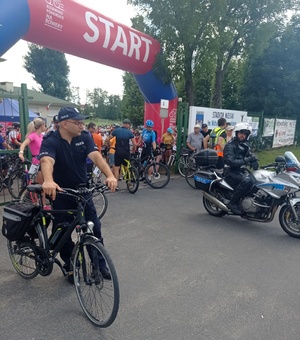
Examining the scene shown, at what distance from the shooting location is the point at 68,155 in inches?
116

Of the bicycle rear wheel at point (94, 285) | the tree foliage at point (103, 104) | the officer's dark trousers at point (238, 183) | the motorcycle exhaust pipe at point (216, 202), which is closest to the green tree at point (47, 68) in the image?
the tree foliage at point (103, 104)

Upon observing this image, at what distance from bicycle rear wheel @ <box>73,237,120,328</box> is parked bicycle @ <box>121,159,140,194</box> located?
14.7 ft

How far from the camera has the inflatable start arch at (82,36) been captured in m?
5.96

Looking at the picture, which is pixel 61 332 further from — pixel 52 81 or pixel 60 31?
pixel 52 81

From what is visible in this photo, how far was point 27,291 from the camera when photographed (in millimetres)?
3113

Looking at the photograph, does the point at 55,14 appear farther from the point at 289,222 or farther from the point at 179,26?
the point at 289,222

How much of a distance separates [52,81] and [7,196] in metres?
47.4

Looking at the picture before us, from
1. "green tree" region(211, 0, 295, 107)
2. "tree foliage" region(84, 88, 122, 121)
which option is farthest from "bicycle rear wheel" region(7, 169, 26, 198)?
"tree foliage" region(84, 88, 122, 121)

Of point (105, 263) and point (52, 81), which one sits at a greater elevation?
point (52, 81)

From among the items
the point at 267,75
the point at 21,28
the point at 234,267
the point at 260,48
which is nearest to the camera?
the point at 234,267

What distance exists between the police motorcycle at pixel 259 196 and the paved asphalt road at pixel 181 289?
267 millimetres

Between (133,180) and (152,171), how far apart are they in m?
0.87

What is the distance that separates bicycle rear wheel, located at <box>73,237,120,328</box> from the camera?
245 centimetres

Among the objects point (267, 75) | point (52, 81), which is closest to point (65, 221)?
point (267, 75)
